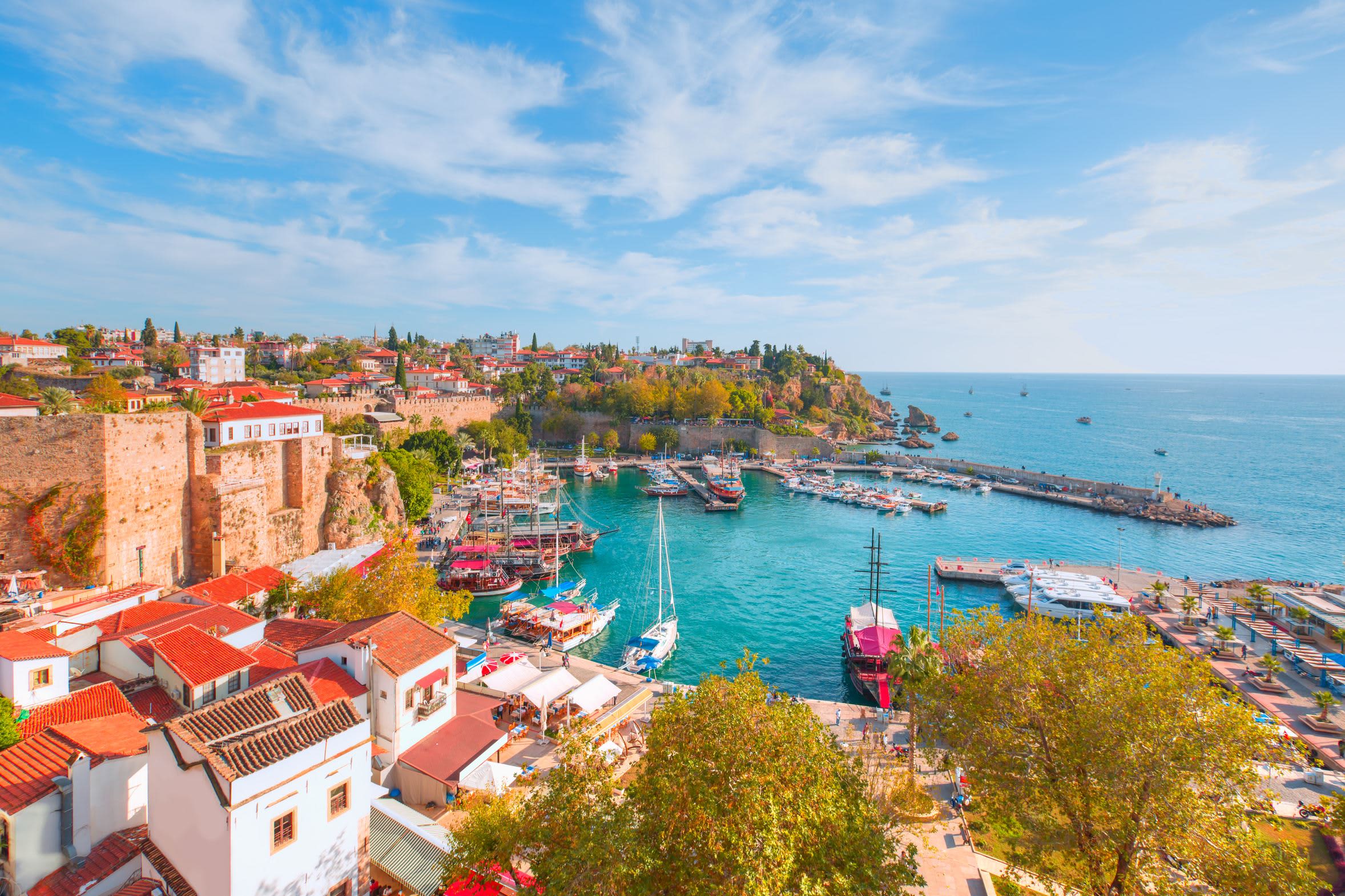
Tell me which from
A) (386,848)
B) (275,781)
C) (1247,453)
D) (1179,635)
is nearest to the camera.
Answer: (275,781)

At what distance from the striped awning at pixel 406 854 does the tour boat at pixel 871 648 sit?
13.7m

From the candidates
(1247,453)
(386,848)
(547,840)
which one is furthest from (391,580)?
(1247,453)

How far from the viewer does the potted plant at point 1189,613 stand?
25250 mm

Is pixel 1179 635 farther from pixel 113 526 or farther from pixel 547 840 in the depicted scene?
pixel 113 526

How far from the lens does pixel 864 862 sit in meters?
7.50

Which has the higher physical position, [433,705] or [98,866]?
[98,866]

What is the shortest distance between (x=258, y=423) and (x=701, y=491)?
35.5 m

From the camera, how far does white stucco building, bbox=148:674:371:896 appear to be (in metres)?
7.93

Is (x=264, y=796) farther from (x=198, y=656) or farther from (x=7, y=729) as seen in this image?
(x=198, y=656)

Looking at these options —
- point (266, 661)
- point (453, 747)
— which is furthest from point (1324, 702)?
point (266, 661)

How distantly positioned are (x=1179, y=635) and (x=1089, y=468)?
54.4m

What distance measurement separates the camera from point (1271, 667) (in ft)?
67.2

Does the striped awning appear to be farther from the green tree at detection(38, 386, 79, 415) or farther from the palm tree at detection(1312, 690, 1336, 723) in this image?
the palm tree at detection(1312, 690, 1336, 723)

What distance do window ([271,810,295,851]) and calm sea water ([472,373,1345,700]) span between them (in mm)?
15311
